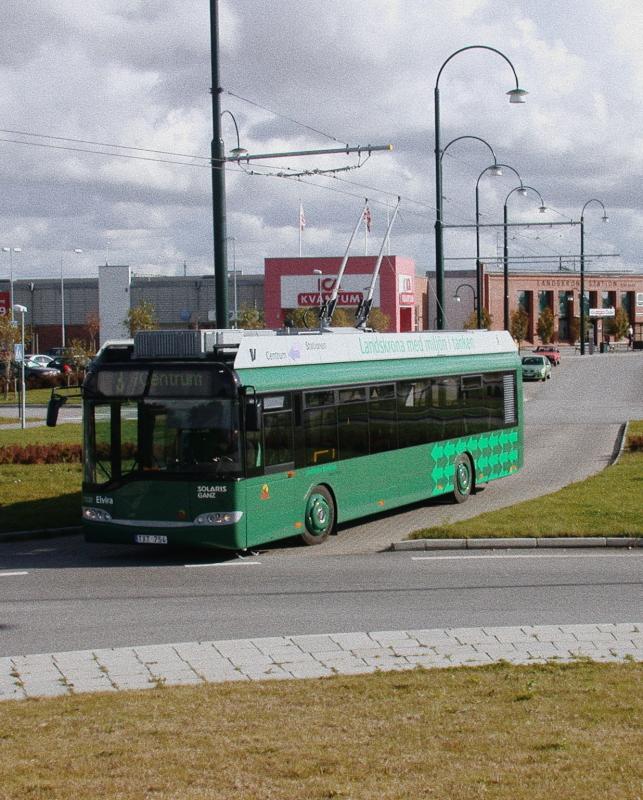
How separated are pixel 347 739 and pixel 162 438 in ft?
29.4

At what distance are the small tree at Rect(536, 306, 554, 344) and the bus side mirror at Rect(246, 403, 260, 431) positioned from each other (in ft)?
312

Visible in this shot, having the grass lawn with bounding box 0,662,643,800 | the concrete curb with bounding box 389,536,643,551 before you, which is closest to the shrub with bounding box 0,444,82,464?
the concrete curb with bounding box 389,536,643,551

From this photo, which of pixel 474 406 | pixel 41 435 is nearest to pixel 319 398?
pixel 474 406

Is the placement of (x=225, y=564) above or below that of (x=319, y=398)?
below

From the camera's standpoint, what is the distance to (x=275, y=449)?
15.9 meters

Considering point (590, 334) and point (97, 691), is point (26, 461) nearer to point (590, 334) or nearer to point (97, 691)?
point (97, 691)

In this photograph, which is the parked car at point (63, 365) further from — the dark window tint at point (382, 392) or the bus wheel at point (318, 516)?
the bus wheel at point (318, 516)

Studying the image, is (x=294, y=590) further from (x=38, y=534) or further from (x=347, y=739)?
(x=347, y=739)

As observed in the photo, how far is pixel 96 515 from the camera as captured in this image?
15875 millimetres

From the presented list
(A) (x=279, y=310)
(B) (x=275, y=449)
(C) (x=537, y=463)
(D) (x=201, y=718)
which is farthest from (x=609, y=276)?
(D) (x=201, y=718)

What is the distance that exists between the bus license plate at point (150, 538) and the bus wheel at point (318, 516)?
6.75 feet

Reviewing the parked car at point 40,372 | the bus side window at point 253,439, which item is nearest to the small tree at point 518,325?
the parked car at point 40,372

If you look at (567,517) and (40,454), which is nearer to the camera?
(567,517)

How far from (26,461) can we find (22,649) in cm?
1554
